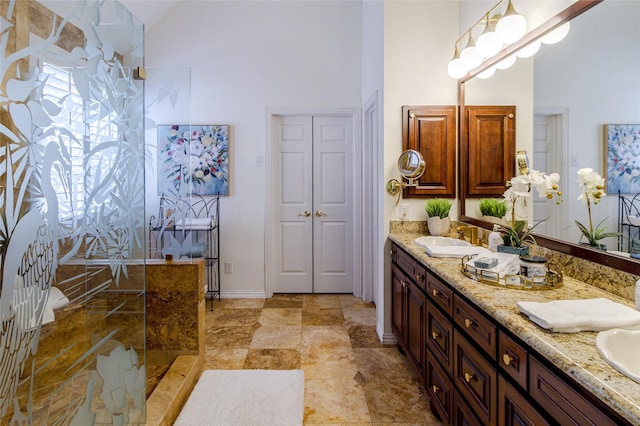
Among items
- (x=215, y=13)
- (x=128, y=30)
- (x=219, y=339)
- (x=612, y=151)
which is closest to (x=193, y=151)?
(x=215, y=13)

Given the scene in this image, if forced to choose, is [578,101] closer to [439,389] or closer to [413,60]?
[413,60]

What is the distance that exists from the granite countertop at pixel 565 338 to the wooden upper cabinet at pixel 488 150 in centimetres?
87

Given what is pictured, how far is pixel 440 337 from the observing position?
174cm

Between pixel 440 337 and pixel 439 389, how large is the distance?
27 cm

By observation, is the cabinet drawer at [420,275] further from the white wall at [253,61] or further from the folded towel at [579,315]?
the white wall at [253,61]

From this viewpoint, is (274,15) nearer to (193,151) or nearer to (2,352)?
(193,151)

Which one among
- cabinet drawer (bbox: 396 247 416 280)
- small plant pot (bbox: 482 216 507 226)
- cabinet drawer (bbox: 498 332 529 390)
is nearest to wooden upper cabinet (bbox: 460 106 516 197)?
small plant pot (bbox: 482 216 507 226)

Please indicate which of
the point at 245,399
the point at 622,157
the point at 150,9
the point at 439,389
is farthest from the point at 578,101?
the point at 150,9

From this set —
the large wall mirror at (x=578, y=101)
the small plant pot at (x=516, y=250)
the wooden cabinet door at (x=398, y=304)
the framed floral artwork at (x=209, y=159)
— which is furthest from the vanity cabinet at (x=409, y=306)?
the framed floral artwork at (x=209, y=159)

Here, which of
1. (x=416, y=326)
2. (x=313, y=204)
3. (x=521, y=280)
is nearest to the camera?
(x=521, y=280)

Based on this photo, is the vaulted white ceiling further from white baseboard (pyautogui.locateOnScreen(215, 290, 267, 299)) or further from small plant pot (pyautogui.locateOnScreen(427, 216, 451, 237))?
small plant pot (pyautogui.locateOnScreen(427, 216, 451, 237))

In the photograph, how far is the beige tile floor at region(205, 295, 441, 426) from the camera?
6.45 feet

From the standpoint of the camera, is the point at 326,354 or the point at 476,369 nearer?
the point at 476,369

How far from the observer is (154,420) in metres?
1.72
